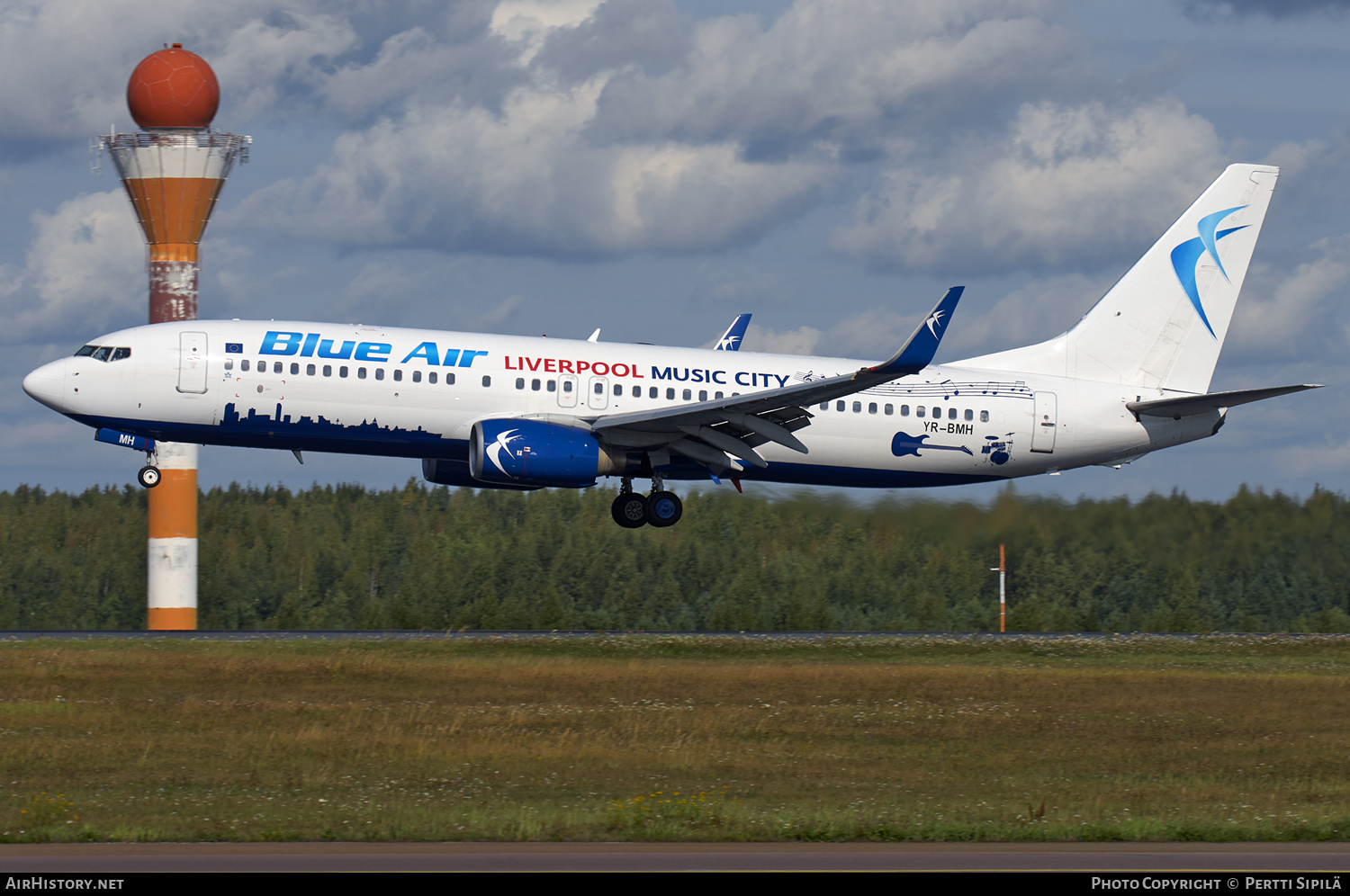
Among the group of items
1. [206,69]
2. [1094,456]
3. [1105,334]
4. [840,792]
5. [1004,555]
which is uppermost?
[206,69]

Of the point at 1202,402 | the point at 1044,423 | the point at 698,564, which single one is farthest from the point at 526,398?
the point at 698,564

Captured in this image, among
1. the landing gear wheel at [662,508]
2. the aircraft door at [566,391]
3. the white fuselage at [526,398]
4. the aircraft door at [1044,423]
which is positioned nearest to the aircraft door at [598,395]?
the white fuselage at [526,398]

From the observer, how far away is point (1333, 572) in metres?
42.1

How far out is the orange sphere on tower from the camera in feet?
201

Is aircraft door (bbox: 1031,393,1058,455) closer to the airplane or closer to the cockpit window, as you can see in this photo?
the airplane

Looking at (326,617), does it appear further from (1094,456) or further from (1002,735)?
(1002,735)

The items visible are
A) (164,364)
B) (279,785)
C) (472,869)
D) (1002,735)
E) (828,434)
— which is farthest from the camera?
(828,434)

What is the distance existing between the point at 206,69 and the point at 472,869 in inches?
2214

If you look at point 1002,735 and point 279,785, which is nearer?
point 279,785

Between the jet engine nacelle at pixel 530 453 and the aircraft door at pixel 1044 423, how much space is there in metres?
11.4

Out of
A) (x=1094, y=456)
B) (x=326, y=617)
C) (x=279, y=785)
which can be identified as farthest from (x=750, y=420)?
(x=326, y=617)

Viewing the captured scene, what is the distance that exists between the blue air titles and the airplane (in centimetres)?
4

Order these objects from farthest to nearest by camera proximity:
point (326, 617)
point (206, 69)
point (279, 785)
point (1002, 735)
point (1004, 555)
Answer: point (326, 617), point (206, 69), point (1004, 555), point (1002, 735), point (279, 785)

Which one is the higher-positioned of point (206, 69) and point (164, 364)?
point (206, 69)
